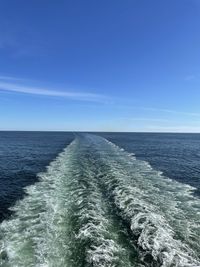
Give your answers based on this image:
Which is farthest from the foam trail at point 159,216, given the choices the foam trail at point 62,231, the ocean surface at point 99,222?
the foam trail at point 62,231

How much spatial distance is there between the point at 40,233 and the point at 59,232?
1.00 meters

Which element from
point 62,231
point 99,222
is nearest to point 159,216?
point 99,222

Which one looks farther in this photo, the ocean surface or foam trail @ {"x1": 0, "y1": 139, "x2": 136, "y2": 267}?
the ocean surface

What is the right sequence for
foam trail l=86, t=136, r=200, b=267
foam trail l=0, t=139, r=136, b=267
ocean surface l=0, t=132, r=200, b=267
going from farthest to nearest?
foam trail l=86, t=136, r=200, b=267 < ocean surface l=0, t=132, r=200, b=267 < foam trail l=0, t=139, r=136, b=267

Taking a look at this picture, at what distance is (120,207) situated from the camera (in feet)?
57.7

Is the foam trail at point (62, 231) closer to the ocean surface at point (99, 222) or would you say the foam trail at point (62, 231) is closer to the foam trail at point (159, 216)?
the ocean surface at point (99, 222)

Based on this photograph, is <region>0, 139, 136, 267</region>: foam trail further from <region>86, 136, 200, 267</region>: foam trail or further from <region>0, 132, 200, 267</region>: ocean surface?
<region>86, 136, 200, 267</region>: foam trail

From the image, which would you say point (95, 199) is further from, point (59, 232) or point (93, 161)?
point (93, 161)

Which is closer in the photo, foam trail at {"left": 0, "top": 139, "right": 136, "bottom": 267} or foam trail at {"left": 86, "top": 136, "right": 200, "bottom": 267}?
foam trail at {"left": 0, "top": 139, "right": 136, "bottom": 267}

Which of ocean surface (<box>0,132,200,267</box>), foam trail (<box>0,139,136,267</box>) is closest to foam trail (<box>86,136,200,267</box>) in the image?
ocean surface (<box>0,132,200,267</box>)

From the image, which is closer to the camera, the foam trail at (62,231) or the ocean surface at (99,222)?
the foam trail at (62,231)

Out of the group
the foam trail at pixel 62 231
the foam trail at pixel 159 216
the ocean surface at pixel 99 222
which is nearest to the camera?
the foam trail at pixel 62 231

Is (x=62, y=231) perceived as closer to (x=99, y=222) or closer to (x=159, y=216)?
(x=99, y=222)

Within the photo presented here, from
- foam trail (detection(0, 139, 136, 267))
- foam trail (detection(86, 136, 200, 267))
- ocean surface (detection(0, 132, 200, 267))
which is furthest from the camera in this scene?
foam trail (detection(86, 136, 200, 267))
